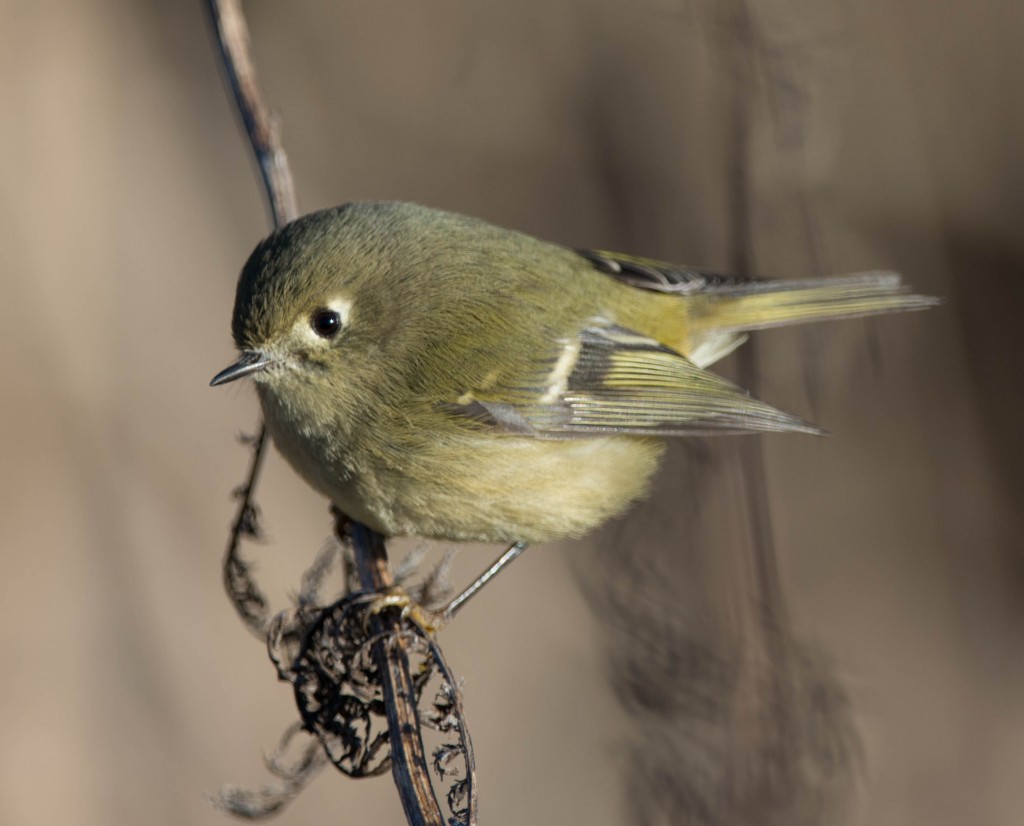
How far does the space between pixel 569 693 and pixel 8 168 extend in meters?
2.72

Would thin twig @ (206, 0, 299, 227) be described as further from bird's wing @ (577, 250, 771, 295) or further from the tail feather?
the tail feather

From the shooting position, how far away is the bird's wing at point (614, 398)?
2.62 metres

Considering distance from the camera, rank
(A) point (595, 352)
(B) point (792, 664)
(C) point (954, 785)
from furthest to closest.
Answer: (C) point (954, 785) → (A) point (595, 352) → (B) point (792, 664)

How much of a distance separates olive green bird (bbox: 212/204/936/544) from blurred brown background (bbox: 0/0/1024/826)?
0.39 meters

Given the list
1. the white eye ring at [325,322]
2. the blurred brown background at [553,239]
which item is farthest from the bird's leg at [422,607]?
the white eye ring at [325,322]

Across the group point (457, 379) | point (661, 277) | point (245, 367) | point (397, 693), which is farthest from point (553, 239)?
point (397, 693)

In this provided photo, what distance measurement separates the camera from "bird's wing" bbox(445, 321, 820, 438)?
262cm

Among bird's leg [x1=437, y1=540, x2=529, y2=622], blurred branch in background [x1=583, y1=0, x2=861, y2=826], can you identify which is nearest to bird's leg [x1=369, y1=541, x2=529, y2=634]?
bird's leg [x1=437, y1=540, x2=529, y2=622]

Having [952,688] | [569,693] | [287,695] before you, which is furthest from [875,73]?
[287,695]

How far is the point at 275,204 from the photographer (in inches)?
111

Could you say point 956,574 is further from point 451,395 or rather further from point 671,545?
point 451,395

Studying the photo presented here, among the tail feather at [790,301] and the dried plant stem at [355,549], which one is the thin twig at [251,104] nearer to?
the dried plant stem at [355,549]

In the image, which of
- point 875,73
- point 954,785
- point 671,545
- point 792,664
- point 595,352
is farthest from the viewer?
point 875,73

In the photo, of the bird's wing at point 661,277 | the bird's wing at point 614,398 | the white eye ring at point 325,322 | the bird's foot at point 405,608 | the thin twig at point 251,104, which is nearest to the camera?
the bird's foot at point 405,608
